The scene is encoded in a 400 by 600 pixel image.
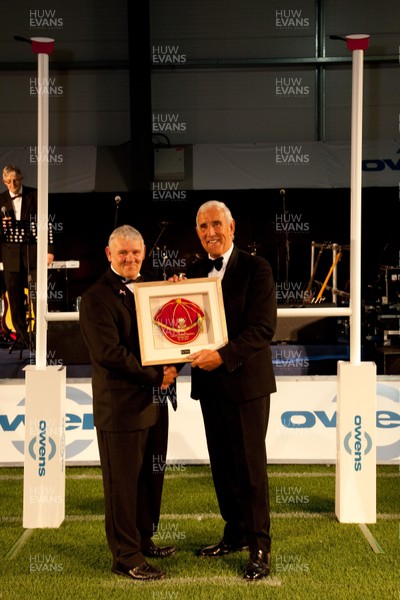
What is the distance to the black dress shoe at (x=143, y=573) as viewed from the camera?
404cm

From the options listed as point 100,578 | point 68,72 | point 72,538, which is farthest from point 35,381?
point 68,72

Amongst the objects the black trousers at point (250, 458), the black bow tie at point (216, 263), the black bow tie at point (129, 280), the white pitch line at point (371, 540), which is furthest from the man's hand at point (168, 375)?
the white pitch line at point (371, 540)

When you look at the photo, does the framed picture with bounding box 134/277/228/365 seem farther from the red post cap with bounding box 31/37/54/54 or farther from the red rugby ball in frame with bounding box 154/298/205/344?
the red post cap with bounding box 31/37/54/54

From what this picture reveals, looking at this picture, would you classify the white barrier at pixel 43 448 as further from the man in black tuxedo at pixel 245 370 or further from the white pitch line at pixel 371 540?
the white pitch line at pixel 371 540

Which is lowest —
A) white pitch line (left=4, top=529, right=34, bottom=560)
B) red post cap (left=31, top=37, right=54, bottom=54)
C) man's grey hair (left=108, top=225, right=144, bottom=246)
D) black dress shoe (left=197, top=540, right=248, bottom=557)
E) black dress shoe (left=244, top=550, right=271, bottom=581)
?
white pitch line (left=4, top=529, right=34, bottom=560)

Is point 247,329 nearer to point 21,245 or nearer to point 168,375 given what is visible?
point 168,375

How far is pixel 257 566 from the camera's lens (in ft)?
13.3

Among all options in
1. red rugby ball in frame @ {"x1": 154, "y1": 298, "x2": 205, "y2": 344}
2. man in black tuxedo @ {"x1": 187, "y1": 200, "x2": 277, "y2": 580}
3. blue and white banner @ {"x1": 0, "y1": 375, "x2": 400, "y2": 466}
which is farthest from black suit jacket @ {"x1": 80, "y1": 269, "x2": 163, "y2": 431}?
blue and white banner @ {"x1": 0, "y1": 375, "x2": 400, "y2": 466}

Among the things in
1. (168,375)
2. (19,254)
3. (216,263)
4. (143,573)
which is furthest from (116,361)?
(19,254)

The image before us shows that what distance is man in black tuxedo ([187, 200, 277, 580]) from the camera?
4062 mm

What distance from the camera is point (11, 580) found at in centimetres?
407

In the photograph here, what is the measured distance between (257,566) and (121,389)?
3.75 feet

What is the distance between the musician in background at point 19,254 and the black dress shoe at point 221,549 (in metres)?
4.88

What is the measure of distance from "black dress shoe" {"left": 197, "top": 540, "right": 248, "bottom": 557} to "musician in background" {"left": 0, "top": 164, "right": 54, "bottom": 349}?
4880 mm
